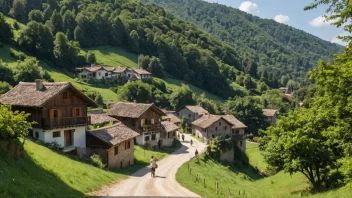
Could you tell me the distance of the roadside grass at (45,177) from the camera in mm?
17486

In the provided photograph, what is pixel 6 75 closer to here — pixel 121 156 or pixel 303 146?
pixel 121 156

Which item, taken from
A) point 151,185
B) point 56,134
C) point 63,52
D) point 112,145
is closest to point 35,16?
point 63,52

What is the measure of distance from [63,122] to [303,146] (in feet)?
83.5

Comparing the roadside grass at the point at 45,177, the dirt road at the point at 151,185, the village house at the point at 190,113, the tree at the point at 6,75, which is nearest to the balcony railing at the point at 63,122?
the roadside grass at the point at 45,177

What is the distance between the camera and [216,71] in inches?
7264

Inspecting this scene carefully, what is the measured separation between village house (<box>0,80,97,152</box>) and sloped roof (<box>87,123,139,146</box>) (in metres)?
1.86

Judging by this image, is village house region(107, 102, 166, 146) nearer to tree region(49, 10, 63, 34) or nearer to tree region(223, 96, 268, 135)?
tree region(223, 96, 268, 135)

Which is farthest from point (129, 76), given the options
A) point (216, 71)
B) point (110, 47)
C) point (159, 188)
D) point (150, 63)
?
point (159, 188)

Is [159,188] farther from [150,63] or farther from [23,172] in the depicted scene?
[150,63]

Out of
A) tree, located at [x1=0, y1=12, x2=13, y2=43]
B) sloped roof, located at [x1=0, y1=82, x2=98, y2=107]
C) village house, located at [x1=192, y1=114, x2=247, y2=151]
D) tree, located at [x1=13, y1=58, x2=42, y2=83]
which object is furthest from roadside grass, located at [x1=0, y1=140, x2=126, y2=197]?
tree, located at [x1=0, y1=12, x2=13, y2=43]

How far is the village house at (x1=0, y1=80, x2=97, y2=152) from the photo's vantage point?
37219 millimetres

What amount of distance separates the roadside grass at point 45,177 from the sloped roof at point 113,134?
685 centimetres

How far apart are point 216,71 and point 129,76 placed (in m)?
66.4

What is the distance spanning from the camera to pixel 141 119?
6009cm
